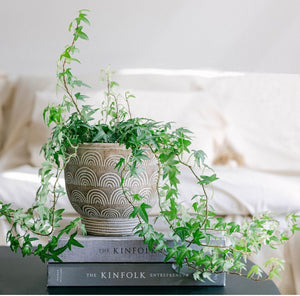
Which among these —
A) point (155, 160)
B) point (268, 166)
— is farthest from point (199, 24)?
point (155, 160)

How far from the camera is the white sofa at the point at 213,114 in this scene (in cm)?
224

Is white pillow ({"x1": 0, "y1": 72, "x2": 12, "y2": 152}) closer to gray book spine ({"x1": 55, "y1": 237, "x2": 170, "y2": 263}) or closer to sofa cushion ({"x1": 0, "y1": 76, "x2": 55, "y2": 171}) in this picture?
sofa cushion ({"x1": 0, "y1": 76, "x2": 55, "y2": 171})

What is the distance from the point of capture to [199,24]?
2816mm

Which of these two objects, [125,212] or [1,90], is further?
[1,90]

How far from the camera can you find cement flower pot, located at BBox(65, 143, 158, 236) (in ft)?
3.00

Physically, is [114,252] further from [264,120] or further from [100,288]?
[264,120]

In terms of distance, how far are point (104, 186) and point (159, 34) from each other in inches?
79.2

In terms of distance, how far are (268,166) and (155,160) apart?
148cm

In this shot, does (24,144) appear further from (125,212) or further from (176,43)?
(125,212)

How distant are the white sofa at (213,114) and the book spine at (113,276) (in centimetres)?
115

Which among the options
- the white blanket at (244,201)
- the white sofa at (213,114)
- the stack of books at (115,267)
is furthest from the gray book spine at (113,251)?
the white sofa at (213,114)

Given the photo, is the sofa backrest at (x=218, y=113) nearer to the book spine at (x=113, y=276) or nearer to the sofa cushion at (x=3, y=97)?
the sofa cushion at (x=3, y=97)

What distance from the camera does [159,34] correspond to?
111 inches

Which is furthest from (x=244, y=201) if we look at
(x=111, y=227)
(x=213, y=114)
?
(x=111, y=227)
